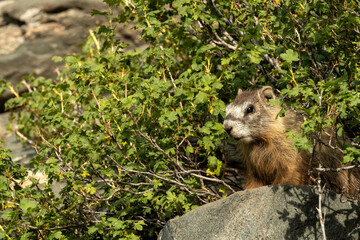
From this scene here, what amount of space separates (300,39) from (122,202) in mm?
2406

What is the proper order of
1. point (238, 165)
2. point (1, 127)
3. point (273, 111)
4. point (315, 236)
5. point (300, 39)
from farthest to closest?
point (1, 127)
point (238, 165)
point (273, 111)
point (300, 39)
point (315, 236)

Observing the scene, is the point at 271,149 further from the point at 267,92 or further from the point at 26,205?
the point at 26,205

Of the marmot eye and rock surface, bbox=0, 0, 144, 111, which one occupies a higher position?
the marmot eye


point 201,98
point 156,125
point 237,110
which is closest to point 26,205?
point 156,125

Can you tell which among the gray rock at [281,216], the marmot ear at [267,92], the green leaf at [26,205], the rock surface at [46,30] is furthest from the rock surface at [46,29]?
the gray rock at [281,216]

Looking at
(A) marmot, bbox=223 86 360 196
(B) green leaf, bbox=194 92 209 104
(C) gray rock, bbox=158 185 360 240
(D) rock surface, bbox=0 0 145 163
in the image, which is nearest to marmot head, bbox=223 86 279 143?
(A) marmot, bbox=223 86 360 196

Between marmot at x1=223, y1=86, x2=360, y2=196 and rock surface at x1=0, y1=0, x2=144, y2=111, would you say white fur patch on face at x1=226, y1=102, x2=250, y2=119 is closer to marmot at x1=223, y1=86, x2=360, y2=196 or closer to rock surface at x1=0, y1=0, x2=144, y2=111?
marmot at x1=223, y1=86, x2=360, y2=196

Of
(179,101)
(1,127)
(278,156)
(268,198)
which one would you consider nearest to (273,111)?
(278,156)

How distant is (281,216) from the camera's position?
460 cm

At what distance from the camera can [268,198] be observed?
4.75 metres

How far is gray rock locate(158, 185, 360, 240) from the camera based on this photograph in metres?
4.59

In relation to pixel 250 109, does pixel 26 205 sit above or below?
below

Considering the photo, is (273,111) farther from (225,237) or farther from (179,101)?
(225,237)

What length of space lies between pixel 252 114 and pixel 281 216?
1577mm
